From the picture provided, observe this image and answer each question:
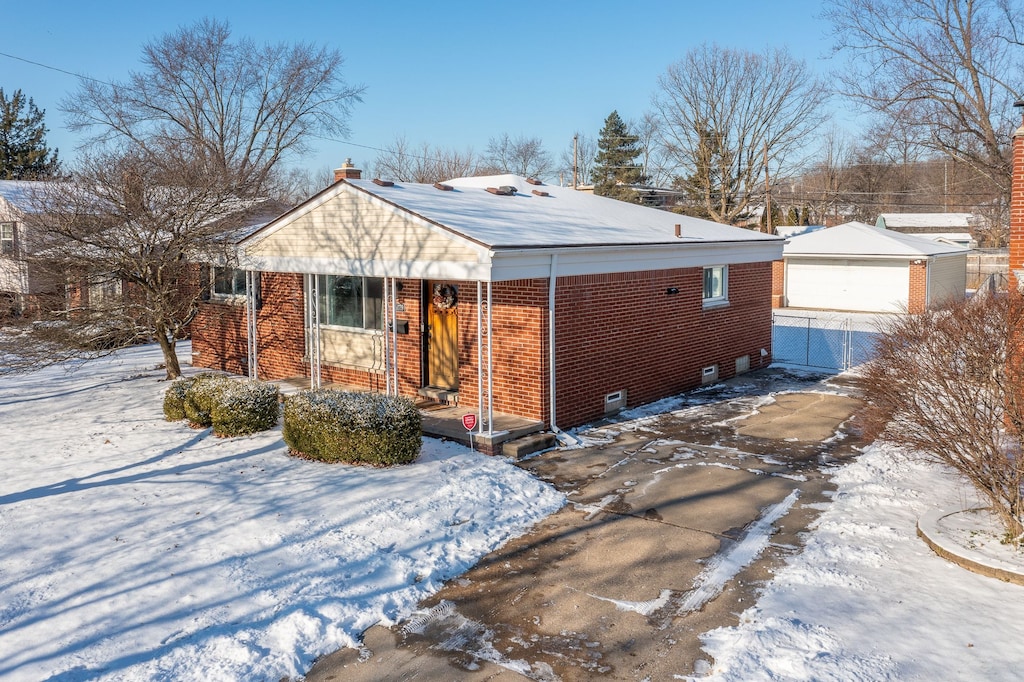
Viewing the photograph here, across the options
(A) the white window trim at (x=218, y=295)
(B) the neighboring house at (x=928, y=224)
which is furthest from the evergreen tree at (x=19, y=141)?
(B) the neighboring house at (x=928, y=224)

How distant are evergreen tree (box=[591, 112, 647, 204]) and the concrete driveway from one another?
4546 centimetres

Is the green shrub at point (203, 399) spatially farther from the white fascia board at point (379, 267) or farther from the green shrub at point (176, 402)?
the white fascia board at point (379, 267)

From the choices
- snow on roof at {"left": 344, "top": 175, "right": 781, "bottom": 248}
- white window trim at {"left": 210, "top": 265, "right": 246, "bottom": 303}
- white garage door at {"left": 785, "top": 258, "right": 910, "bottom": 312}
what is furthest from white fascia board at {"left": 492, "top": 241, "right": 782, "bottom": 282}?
white garage door at {"left": 785, "top": 258, "right": 910, "bottom": 312}

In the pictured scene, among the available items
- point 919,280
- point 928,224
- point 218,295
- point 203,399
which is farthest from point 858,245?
→ point 203,399

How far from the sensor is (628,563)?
728 cm

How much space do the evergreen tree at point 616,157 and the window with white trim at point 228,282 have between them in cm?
4101

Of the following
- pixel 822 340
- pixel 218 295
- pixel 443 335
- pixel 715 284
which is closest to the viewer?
pixel 443 335

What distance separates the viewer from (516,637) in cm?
602

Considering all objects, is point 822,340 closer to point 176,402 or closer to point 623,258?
point 623,258

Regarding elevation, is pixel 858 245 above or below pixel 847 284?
above

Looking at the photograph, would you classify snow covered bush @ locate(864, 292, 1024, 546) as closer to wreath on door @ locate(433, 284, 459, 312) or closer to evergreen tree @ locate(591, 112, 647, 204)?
wreath on door @ locate(433, 284, 459, 312)

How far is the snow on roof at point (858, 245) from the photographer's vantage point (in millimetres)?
29531

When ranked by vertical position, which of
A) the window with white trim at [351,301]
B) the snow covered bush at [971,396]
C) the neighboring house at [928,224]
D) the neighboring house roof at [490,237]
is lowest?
the snow covered bush at [971,396]

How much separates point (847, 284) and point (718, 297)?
17964 mm
